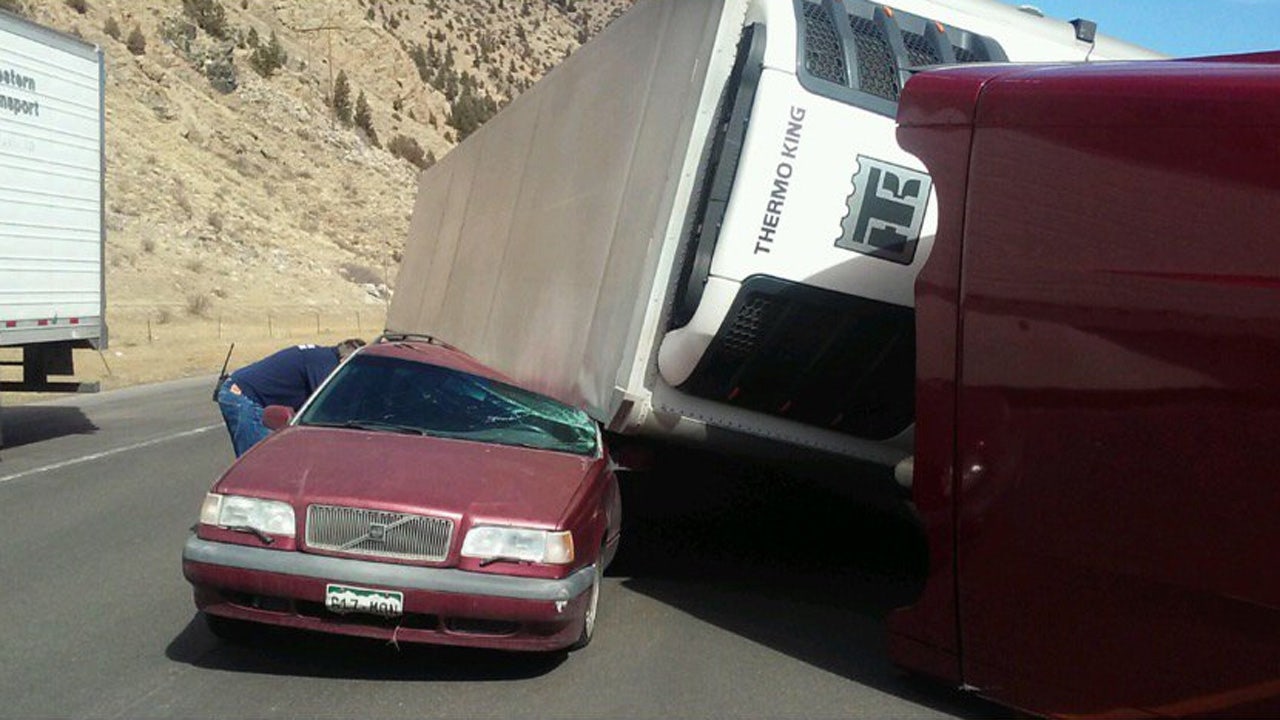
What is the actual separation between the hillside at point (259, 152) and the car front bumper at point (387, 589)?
71.4 ft

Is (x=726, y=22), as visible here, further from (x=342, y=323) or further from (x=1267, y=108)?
(x=342, y=323)

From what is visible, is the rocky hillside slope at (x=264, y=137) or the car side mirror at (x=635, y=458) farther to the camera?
the rocky hillside slope at (x=264, y=137)

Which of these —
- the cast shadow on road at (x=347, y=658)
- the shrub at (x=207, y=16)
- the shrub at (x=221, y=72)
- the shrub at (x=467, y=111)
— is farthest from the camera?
the shrub at (x=467, y=111)

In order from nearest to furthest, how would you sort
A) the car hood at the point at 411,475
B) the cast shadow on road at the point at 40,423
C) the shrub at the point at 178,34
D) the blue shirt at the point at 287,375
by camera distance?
the car hood at the point at 411,475 < the blue shirt at the point at 287,375 < the cast shadow on road at the point at 40,423 < the shrub at the point at 178,34

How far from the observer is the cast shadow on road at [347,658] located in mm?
5969

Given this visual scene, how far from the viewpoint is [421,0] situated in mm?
84375

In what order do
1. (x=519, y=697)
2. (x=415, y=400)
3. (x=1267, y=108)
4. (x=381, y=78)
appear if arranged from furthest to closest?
(x=381, y=78)
(x=415, y=400)
(x=519, y=697)
(x=1267, y=108)

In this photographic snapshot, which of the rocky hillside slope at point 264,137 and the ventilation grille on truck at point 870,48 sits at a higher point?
the ventilation grille on truck at point 870,48

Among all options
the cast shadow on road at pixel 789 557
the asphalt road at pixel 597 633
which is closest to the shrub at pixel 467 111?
the cast shadow on road at pixel 789 557

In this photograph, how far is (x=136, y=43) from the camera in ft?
173

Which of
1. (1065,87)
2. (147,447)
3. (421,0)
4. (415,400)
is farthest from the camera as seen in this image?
(421,0)

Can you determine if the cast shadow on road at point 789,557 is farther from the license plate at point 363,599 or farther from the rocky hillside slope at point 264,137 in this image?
the rocky hillside slope at point 264,137

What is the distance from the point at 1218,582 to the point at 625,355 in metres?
3.51

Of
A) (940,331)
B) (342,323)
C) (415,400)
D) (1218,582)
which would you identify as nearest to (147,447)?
(415,400)
